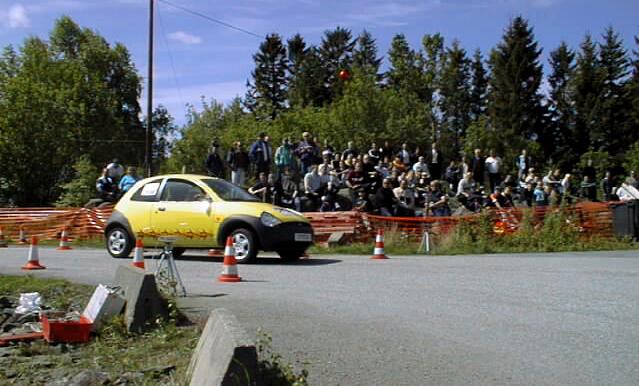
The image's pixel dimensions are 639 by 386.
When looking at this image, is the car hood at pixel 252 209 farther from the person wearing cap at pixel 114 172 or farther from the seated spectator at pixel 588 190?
the seated spectator at pixel 588 190

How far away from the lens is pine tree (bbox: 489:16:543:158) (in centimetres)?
6184

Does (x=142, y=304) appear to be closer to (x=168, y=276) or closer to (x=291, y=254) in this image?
(x=168, y=276)

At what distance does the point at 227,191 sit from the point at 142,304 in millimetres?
7056

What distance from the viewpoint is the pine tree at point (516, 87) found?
61844 millimetres

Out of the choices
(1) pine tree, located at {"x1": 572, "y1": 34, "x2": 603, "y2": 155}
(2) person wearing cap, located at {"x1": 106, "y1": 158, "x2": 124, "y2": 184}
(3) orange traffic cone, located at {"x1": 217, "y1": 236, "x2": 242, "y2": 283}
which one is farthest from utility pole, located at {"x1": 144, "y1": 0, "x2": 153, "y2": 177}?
(1) pine tree, located at {"x1": 572, "y1": 34, "x2": 603, "y2": 155}

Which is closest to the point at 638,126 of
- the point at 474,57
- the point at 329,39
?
the point at 474,57

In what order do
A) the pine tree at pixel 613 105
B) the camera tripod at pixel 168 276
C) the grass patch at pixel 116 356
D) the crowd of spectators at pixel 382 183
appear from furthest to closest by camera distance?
the pine tree at pixel 613 105 < the crowd of spectators at pixel 382 183 < the camera tripod at pixel 168 276 < the grass patch at pixel 116 356

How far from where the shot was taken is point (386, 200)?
21.8 m

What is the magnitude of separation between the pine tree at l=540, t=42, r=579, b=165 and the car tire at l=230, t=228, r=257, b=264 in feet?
164

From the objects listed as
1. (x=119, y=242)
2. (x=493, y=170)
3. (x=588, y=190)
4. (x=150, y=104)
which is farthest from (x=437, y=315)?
(x=150, y=104)

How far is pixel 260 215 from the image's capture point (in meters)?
14.1

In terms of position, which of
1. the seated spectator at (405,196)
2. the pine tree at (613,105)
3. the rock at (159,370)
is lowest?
the rock at (159,370)

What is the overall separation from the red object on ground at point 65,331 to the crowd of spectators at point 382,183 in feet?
46.1

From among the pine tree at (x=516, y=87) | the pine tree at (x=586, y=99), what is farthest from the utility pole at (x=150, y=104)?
the pine tree at (x=586, y=99)
